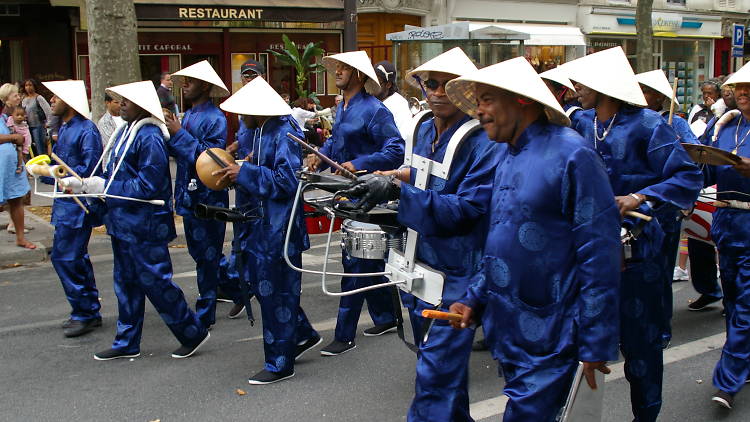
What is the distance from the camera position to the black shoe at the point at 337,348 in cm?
616

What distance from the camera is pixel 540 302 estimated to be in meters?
3.20

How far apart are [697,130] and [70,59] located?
12910 mm

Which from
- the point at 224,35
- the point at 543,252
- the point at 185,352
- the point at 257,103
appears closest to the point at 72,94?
the point at 257,103

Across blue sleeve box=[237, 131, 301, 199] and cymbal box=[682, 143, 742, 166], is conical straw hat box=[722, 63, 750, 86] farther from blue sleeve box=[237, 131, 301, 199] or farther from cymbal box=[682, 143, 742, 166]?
blue sleeve box=[237, 131, 301, 199]

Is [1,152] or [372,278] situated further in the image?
[1,152]

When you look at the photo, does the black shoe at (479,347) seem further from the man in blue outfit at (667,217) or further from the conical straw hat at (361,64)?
the conical straw hat at (361,64)

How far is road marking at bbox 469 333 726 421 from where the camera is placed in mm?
5102

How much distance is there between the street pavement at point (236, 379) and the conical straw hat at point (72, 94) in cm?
167

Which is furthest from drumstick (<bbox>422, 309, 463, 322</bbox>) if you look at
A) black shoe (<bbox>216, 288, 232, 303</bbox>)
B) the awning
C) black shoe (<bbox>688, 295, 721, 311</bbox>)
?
the awning

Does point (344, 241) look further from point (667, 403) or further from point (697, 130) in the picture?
point (697, 130)

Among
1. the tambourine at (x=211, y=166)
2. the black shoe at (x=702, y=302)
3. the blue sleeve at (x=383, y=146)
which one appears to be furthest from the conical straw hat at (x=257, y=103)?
the black shoe at (x=702, y=302)

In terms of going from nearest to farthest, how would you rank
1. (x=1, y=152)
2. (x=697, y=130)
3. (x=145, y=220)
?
(x=145, y=220)
(x=1, y=152)
(x=697, y=130)

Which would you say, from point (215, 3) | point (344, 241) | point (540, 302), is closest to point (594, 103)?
point (344, 241)

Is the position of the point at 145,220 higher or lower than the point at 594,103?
lower
